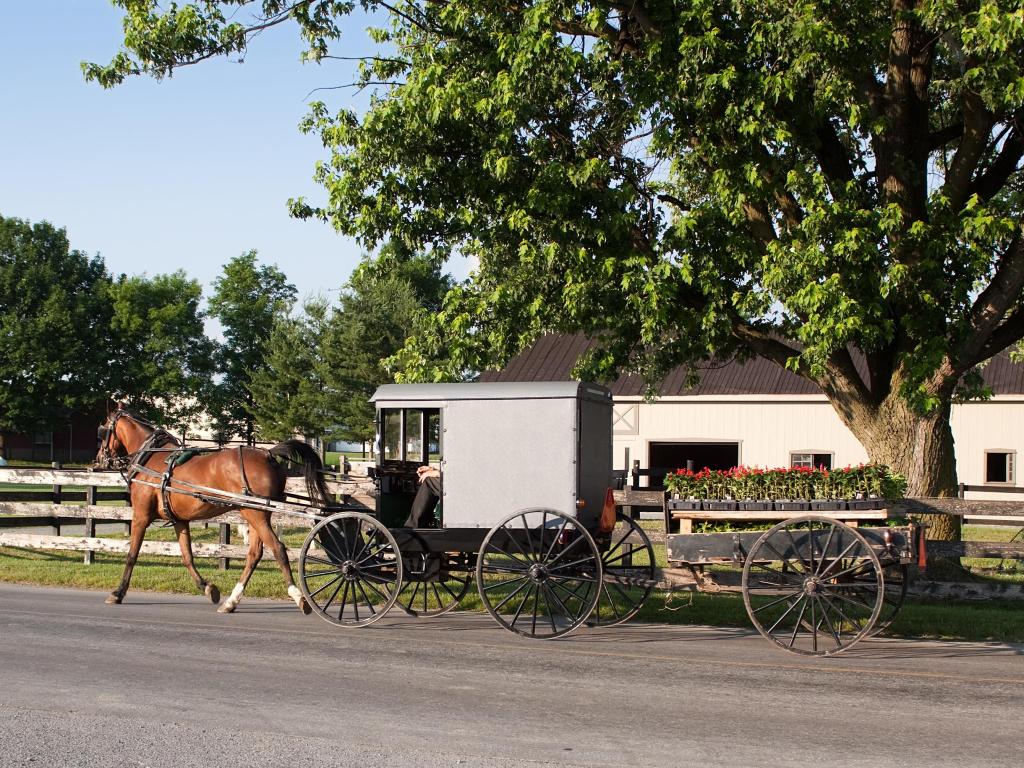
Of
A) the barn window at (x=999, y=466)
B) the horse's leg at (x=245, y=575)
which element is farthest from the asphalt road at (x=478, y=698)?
the barn window at (x=999, y=466)

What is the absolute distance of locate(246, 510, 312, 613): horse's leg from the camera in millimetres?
11117

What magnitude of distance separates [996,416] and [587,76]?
23.7 meters

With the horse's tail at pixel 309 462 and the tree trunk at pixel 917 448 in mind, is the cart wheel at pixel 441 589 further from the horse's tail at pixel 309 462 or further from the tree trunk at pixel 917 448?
the tree trunk at pixel 917 448

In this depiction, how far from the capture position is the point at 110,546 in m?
15.4

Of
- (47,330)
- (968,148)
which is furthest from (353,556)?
(47,330)

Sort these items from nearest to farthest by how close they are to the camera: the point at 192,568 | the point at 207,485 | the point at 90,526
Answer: the point at 207,485, the point at 192,568, the point at 90,526

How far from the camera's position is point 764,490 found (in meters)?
9.93

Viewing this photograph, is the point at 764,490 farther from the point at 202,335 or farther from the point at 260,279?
the point at 260,279

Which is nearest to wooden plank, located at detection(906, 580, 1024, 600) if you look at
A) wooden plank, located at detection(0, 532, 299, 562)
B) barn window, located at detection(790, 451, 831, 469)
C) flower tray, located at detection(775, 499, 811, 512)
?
flower tray, located at detection(775, 499, 811, 512)

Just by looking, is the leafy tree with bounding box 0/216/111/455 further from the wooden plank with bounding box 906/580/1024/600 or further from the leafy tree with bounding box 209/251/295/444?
the wooden plank with bounding box 906/580/1024/600

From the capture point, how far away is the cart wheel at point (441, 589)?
10922 mm

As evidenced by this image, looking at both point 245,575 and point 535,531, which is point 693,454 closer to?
point 245,575

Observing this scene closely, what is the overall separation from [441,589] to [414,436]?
268 centimetres

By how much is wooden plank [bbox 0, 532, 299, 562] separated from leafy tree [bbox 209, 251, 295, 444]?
56.8m
